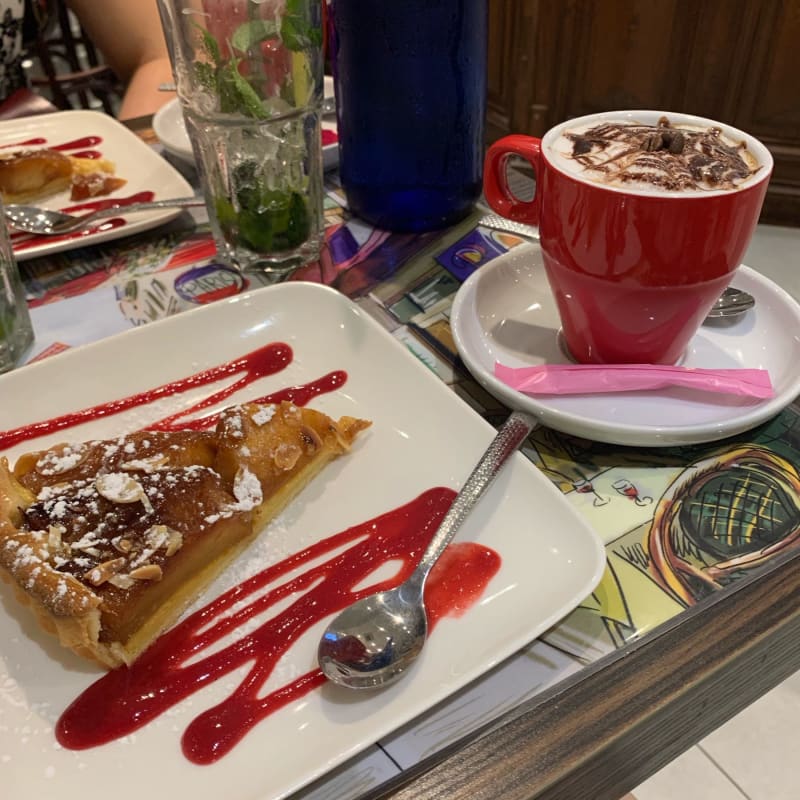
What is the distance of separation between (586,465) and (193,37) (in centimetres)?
60

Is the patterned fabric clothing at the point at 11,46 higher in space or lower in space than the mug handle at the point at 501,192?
lower

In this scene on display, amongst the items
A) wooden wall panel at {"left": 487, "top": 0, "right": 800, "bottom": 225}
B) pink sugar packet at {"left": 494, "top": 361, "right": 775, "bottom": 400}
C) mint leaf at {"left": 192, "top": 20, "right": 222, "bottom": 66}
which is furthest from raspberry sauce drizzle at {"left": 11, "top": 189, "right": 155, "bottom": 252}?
wooden wall panel at {"left": 487, "top": 0, "right": 800, "bottom": 225}

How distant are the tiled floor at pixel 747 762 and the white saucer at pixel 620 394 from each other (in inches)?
29.3

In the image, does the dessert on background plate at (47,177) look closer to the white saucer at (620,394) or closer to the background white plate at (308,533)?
the background white plate at (308,533)

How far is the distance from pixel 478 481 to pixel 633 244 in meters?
0.24

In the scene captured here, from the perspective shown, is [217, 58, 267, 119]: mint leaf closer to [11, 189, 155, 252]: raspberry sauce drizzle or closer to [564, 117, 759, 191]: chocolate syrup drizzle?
[11, 189, 155, 252]: raspberry sauce drizzle

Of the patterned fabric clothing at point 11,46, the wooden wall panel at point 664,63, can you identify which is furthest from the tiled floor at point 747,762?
the patterned fabric clothing at point 11,46

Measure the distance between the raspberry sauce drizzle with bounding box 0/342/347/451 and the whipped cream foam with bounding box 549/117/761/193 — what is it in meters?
0.29

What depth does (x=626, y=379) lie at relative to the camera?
0.69 m

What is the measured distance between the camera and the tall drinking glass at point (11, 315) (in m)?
0.79

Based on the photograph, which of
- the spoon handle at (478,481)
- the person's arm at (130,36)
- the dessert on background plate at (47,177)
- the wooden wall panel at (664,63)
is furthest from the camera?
the wooden wall panel at (664,63)

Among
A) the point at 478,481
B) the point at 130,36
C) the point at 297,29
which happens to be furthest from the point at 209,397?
the point at 130,36

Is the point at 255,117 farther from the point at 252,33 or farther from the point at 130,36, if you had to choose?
the point at 130,36

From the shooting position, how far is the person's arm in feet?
5.65
